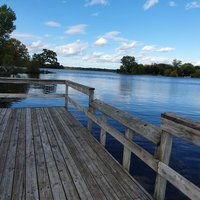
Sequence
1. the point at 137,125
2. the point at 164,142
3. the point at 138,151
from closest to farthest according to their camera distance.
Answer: the point at 164,142
the point at 138,151
the point at 137,125

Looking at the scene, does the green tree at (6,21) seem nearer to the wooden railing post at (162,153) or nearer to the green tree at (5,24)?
the green tree at (5,24)

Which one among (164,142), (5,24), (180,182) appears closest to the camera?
(180,182)

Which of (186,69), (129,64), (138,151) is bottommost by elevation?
(138,151)

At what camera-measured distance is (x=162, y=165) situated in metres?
2.79

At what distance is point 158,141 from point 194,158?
5.13 meters

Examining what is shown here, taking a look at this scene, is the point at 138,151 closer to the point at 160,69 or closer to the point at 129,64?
the point at 129,64

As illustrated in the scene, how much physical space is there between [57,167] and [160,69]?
13832 centimetres

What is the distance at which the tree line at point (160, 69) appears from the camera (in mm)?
133000

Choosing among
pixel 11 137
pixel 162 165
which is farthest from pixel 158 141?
pixel 11 137

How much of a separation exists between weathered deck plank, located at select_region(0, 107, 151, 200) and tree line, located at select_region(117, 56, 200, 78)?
427 ft

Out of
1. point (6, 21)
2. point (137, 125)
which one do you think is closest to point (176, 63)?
point (6, 21)

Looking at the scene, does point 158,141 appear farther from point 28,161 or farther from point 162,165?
point 28,161

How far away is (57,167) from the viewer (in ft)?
12.4

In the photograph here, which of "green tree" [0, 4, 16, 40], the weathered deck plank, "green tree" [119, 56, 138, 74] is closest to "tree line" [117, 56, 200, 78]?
"green tree" [119, 56, 138, 74]
